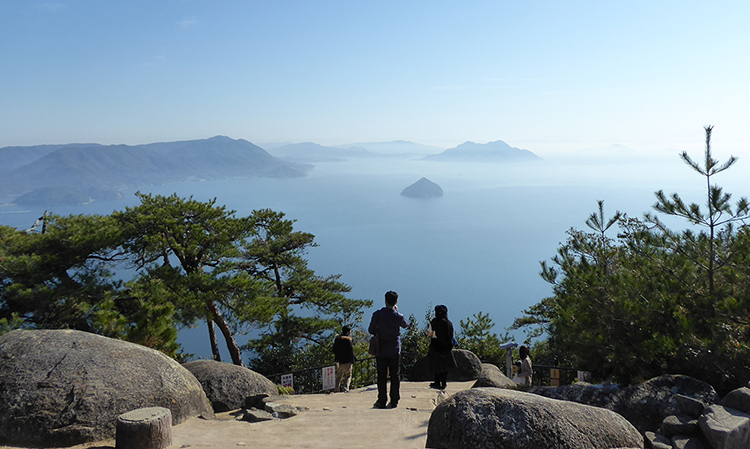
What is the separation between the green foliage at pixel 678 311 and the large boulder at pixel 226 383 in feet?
15.4

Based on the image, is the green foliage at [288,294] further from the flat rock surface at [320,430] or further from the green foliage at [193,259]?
the flat rock surface at [320,430]

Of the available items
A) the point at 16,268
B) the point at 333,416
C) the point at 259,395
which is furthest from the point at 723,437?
the point at 16,268

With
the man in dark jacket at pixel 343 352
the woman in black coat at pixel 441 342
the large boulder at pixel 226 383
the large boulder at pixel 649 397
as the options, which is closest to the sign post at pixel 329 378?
the man in dark jacket at pixel 343 352

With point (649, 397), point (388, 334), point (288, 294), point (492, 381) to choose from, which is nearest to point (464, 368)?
point (492, 381)

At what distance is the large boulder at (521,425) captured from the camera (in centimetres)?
325

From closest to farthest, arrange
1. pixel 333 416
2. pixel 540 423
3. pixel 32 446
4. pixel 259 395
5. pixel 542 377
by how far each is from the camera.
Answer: pixel 540 423
pixel 32 446
pixel 333 416
pixel 259 395
pixel 542 377

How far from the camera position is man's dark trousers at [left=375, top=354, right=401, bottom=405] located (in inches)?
231

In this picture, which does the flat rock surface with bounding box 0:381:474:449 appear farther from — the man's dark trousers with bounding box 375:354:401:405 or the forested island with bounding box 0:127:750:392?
the forested island with bounding box 0:127:750:392

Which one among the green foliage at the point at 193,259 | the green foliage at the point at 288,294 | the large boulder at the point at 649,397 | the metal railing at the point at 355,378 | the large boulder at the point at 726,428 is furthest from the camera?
the green foliage at the point at 288,294

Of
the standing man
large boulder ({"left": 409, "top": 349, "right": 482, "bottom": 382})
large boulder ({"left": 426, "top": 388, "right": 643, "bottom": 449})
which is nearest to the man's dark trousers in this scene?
the standing man

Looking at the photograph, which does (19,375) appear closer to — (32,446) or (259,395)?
(32,446)

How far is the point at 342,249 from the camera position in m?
178

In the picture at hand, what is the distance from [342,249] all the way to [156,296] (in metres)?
168

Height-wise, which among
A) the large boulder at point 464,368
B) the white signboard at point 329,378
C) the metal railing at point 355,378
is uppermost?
the white signboard at point 329,378
